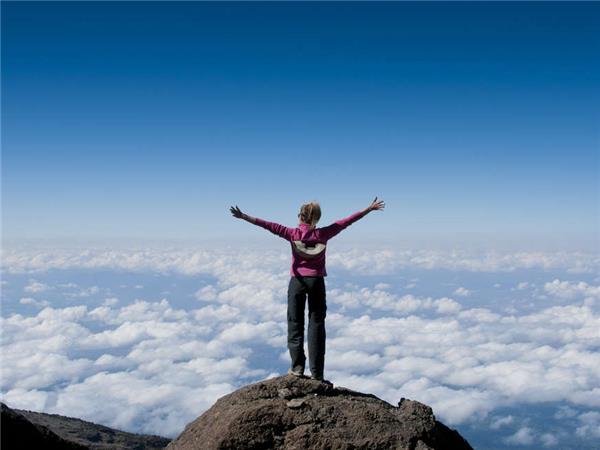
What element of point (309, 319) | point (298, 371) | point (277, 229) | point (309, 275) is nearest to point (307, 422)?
point (298, 371)

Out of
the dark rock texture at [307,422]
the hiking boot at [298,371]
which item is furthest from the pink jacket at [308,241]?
the dark rock texture at [307,422]

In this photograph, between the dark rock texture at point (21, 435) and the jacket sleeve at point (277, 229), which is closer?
the dark rock texture at point (21, 435)

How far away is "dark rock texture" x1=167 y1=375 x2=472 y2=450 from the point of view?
9.78 metres

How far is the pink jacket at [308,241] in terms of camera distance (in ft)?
37.1

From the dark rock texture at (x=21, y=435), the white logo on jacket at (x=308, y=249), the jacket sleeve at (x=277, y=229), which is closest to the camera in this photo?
the dark rock texture at (x=21, y=435)

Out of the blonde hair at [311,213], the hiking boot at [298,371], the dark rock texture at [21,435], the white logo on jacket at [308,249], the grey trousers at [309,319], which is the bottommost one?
the dark rock texture at [21,435]

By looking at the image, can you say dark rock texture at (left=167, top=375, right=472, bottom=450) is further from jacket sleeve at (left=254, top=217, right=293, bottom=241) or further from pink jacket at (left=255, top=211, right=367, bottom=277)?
jacket sleeve at (left=254, top=217, right=293, bottom=241)

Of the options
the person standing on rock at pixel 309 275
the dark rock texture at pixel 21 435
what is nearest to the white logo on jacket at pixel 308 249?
the person standing on rock at pixel 309 275

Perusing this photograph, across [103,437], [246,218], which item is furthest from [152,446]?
[246,218]

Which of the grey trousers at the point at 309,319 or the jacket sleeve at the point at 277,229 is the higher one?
the jacket sleeve at the point at 277,229

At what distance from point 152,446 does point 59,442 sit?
32.7 meters

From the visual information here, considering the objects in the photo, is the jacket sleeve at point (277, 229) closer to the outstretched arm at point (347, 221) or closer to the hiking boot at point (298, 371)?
the outstretched arm at point (347, 221)

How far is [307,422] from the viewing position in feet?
33.2

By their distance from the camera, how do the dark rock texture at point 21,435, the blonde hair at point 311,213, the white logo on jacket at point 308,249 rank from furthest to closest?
the blonde hair at point 311,213 < the white logo on jacket at point 308,249 < the dark rock texture at point 21,435
